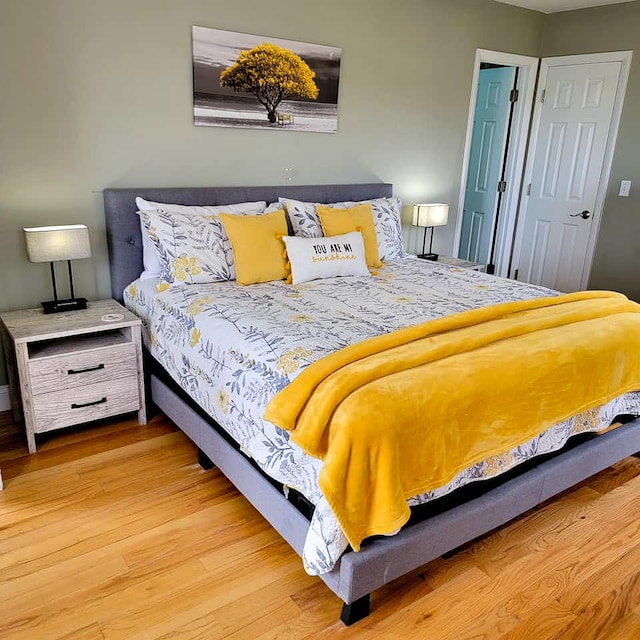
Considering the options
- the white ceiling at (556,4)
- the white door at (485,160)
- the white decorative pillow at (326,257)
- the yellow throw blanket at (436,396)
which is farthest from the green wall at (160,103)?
the yellow throw blanket at (436,396)

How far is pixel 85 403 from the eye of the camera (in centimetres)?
269

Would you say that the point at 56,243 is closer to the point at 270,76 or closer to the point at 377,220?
the point at 270,76

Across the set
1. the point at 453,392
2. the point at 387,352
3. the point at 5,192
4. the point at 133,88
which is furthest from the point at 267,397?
the point at 133,88

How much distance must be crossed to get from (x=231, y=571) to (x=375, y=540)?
22.8 inches

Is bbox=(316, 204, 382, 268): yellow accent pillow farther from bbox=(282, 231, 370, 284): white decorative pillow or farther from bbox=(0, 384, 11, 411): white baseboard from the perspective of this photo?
bbox=(0, 384, 11, 411): white baseboard

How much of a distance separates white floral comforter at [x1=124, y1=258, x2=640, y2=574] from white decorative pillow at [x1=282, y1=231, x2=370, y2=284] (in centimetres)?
6

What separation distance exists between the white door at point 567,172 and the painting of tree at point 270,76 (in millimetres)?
2300

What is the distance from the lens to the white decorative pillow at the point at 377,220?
131 inches

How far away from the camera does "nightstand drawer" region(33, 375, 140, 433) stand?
2592 millimetres

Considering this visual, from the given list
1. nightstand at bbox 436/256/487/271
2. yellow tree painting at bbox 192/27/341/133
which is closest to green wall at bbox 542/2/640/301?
nightstand at bbox 436/256/487/271

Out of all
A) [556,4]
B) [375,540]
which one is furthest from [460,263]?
[375,540]

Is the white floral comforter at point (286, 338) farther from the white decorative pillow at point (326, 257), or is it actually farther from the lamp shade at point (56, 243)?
the lamp shade at point (56, 243)

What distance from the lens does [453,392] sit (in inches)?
69.5

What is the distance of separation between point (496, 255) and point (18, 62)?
13.3 feet
